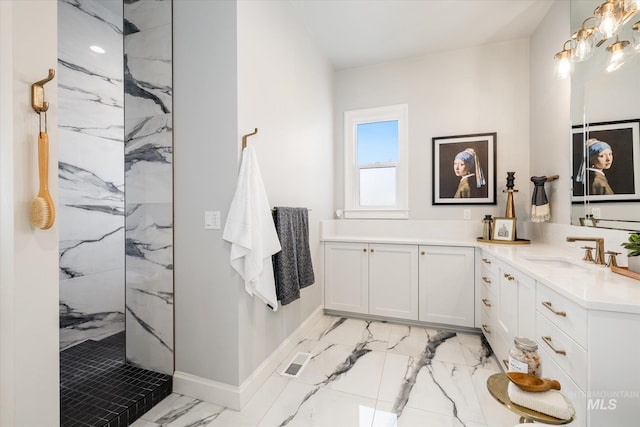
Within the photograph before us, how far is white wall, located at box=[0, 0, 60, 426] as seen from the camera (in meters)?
0.99

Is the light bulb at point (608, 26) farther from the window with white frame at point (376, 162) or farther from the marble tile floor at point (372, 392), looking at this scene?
the marble tile floor at point (372, 392)

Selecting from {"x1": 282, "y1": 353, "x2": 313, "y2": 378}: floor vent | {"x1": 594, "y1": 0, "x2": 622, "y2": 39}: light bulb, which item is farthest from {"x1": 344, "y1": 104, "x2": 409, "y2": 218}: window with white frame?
{"x1": 594, "y1": 0, "x2": 622, "y2": 39}: light bulb

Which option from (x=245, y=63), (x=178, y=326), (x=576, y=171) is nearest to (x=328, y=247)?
(x=178, y=326)

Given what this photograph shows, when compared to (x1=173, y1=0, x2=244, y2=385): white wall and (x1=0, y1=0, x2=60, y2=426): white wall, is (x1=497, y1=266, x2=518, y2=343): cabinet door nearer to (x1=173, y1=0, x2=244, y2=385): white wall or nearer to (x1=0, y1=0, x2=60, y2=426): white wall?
(x1=173, y1=0, x2=244, y2=385): white wall

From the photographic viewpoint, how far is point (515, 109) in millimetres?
2986

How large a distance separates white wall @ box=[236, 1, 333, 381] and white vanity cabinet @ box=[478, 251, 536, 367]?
62.2 inches

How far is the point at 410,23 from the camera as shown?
2.73 meters

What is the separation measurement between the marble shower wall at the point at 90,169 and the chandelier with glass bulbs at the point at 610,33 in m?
3.47

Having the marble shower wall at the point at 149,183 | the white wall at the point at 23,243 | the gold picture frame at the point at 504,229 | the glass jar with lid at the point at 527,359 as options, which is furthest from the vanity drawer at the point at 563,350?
the marble shower wall at the point at 149,183

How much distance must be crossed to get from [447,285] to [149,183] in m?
2.67

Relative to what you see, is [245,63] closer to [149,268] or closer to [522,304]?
[149,268]

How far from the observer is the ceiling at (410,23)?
248 centimetres

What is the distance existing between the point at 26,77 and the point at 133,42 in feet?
3.85

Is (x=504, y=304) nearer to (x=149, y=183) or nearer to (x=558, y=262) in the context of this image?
(x=558, y=262)
